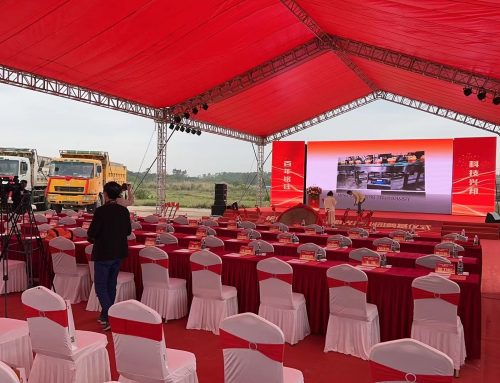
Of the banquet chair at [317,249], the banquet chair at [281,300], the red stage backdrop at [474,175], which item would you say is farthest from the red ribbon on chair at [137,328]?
the red stage backdrop at [474,175]

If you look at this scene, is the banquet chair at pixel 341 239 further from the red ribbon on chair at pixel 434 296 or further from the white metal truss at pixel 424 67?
the white metal truss at pixel 424 67

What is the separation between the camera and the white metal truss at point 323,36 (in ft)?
30.6

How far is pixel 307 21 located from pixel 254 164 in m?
10.4

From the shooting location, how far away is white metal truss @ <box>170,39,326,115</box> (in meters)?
12.1

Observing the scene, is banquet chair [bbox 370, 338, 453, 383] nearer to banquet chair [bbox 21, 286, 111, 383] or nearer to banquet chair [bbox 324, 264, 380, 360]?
banquet chair [bbox 21, 286, 111, 383]

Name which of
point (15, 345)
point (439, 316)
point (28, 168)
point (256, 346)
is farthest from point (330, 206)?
point (28, 168)

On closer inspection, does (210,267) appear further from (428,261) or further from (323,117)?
(323,117)

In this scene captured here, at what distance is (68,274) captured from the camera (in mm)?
5645

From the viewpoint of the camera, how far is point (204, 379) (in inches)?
137

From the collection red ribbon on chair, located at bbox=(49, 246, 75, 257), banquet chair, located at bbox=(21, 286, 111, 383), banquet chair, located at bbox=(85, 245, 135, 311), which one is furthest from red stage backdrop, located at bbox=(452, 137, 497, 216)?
banquet chair, located at bbox=(21, 286, 111, 383)

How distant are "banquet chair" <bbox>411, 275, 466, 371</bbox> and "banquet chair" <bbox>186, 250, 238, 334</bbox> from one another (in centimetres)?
179

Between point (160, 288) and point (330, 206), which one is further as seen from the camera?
point (330, 206)

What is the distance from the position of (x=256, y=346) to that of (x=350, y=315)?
194 cm

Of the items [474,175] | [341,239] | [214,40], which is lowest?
[341,239]
